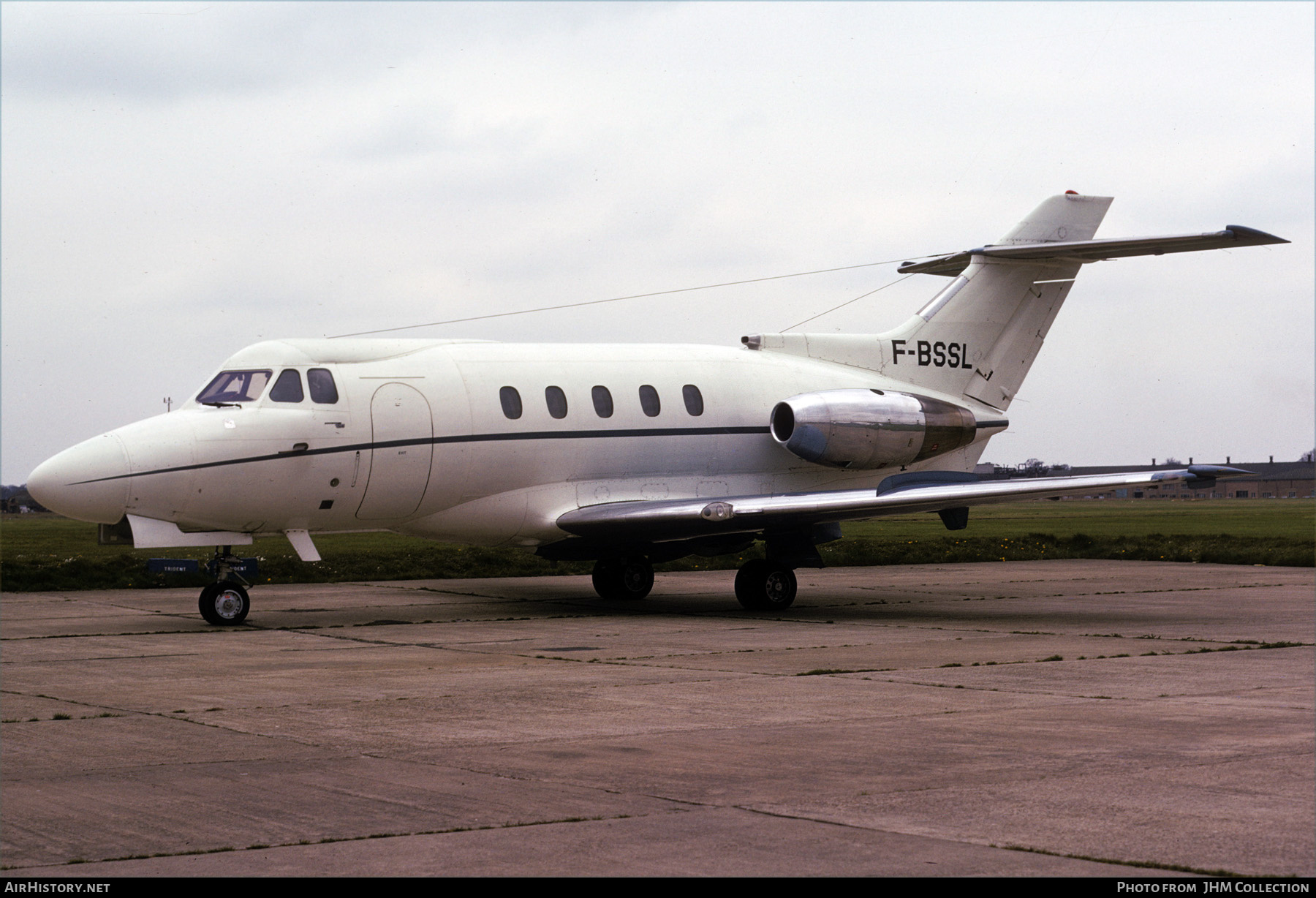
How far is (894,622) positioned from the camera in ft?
59.2

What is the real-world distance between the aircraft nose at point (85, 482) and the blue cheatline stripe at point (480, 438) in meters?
0.05

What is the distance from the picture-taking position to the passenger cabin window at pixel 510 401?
64.4 feet

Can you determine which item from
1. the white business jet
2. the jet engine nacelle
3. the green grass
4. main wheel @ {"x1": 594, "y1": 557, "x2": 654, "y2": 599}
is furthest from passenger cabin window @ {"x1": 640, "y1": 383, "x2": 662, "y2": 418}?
the green grass

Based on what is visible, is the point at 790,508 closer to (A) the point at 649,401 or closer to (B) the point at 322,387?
(A) the point at 649,401

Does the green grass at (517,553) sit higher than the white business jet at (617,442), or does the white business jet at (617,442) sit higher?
the white business jet at (617,442)

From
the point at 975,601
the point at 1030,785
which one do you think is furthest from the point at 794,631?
the point at 1030,785

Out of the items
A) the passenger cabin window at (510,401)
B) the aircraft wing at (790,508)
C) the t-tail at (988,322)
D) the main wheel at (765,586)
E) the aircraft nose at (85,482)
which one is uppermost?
the t-tail at (988,322)

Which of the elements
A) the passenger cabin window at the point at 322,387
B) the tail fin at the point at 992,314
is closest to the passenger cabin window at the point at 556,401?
the passenger cabin window at the point at 322,387

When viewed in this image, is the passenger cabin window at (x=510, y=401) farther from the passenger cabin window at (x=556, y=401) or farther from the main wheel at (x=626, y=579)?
the main wheel at (x=626, y=579)

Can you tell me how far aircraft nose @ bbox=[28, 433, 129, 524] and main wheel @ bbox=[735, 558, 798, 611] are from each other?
826 cm

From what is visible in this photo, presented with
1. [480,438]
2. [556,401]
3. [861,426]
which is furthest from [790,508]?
[480,438]

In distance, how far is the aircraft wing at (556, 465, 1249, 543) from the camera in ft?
61.2

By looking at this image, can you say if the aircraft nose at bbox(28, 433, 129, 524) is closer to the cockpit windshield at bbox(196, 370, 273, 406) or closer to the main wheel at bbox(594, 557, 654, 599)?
the cockpit windshield at bbox(196, 370, 273, 406)

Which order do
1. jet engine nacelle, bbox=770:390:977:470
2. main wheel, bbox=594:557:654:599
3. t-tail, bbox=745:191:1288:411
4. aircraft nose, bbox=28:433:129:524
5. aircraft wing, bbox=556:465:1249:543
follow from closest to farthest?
aircraft nose, bbox=28:433:129:524 → aircraft wing, bbox=556:465:1249:543 → jet engine nacelle, bbox=770:390:977:470 → main wheel, bbox=594:557:654:599 → t-tail, bbox=745:191:1288:411
